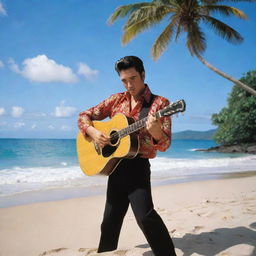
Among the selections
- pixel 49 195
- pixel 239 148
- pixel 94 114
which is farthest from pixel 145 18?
pixel 239 148

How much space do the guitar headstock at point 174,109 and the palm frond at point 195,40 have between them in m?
10.8

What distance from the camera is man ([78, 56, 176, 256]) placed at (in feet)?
6.59

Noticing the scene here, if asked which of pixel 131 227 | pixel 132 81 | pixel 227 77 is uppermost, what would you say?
pixel 227 77

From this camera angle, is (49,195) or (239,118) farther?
(239,118)

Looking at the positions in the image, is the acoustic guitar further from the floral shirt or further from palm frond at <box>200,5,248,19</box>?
palm frond at <box>200,5,248,19</box>

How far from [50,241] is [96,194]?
9.67 ft

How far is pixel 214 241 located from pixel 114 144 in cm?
168

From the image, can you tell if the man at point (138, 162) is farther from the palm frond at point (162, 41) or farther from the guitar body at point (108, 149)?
the palm frond at point (162, 41)

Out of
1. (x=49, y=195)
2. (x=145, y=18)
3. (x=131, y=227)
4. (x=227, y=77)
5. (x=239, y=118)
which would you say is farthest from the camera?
(x=239, y=118)

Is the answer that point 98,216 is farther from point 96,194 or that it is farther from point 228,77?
point 228,77

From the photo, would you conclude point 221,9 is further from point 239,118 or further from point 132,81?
point 239,118

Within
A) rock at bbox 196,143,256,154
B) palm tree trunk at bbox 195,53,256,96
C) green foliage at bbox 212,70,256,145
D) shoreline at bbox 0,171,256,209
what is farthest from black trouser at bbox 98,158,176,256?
rock at bbox 196,143,256,154

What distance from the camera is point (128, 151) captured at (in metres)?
2.02

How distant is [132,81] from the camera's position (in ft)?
6.93
